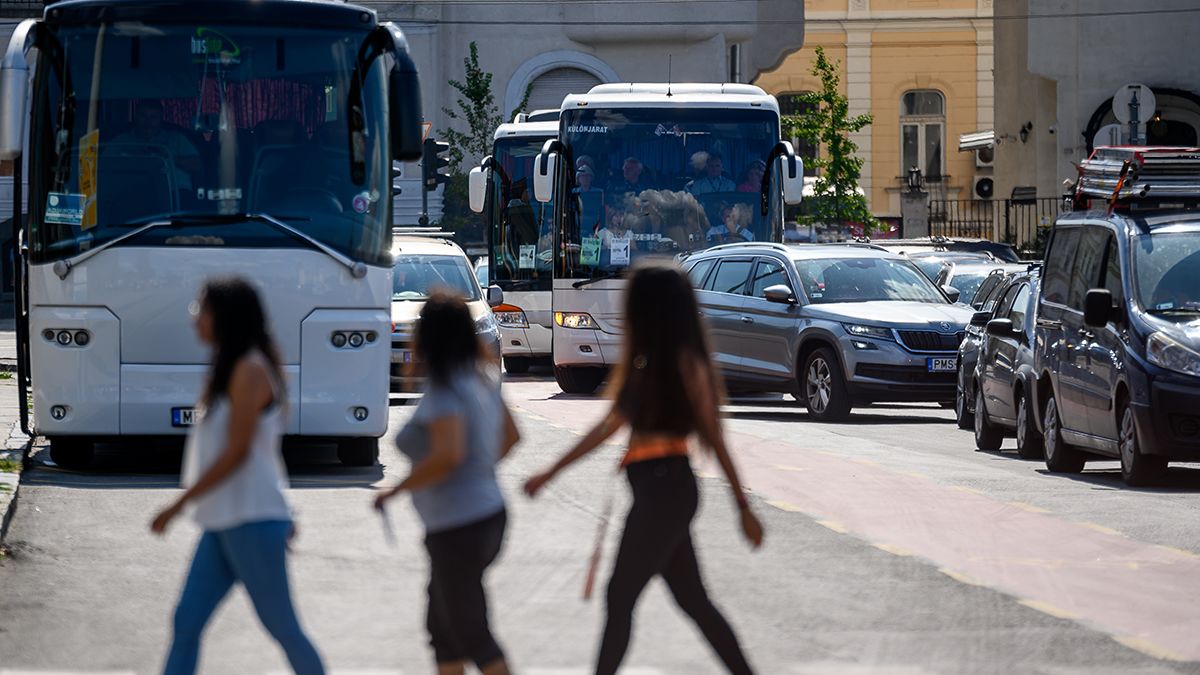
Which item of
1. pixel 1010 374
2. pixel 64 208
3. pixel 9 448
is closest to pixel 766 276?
pixel 1010 374

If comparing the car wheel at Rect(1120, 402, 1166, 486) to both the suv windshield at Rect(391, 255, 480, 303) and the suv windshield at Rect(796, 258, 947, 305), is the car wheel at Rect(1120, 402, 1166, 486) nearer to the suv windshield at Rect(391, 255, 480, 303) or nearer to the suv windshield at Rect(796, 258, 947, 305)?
the suv windshield at Rect(796, 258, 947, 305)

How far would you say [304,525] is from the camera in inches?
472

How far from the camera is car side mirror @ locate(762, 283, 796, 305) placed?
861 inches

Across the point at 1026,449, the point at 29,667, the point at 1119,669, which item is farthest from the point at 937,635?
the point at 1026,449

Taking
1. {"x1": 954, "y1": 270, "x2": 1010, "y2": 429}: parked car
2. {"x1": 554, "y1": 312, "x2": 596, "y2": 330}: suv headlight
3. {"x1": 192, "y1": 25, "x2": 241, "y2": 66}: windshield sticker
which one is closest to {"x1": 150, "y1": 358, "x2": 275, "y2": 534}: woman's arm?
→ {"x1": 192, "y1": 25, "x2": 241, "y2": 66}: windshield sticker

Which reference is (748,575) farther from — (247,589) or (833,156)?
(833,156)

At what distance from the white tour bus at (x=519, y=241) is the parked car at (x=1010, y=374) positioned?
11.7 m

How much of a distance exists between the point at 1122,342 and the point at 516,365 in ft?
57.8

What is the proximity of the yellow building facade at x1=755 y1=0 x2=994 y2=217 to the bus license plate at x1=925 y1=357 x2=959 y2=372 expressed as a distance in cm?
5372

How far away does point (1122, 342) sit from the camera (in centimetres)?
1479

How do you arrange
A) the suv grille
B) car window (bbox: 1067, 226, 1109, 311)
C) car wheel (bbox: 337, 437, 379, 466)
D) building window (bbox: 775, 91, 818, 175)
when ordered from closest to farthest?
car wheel (bbox: 337, 437, 379, 466), car window (bbox: 1067, 226, 1109, 311), the suv grille, building window (bbox: 775, 91, 818, 175)

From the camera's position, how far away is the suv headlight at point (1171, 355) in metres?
14.2

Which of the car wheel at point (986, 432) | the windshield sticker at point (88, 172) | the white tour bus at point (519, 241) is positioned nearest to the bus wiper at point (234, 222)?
the windshield sticker at point (88, 172)

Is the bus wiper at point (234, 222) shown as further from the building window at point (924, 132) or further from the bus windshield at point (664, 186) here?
the building window at point (924, 132)
